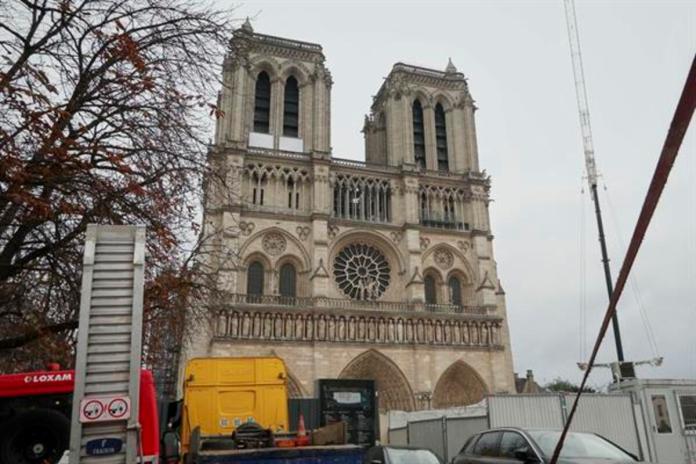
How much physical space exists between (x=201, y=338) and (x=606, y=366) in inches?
698

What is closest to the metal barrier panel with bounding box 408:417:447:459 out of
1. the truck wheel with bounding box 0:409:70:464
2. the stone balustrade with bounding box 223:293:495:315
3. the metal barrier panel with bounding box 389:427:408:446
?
the metal barrier panel with bounding box 389:427:408:446

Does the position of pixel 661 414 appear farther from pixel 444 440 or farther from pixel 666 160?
pixel 666 160

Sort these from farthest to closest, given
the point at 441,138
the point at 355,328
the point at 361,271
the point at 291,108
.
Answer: the point at 441,138
the point at 291,108
the point at 361,271
the point at 355,328

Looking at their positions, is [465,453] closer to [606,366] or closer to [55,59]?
[55,59]

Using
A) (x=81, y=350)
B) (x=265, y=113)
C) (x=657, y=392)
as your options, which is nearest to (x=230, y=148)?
(x=265, y=113)

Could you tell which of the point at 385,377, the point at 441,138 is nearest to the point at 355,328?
the point at 385,377

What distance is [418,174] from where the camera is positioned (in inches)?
1334

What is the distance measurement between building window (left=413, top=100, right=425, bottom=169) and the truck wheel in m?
31.2

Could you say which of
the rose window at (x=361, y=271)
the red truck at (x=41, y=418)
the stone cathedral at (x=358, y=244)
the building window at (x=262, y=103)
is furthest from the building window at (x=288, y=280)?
the red truck at (x=41, y=418)

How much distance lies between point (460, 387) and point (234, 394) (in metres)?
23.3

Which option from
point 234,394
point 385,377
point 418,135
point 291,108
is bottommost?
point 234,394

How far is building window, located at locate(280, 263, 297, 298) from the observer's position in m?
30.0

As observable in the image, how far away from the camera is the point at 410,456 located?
9469 millimetres

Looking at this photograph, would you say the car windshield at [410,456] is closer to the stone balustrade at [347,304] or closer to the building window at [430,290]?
the stone balustrade at [347,304]
